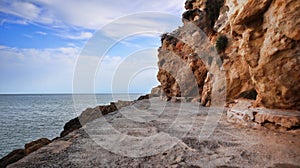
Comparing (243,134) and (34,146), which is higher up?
(243,134)

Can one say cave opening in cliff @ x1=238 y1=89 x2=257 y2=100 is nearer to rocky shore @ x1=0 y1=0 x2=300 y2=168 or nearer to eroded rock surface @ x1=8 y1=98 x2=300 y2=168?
rocky shore @ x1=0 y1=0 x2=300 y2=168

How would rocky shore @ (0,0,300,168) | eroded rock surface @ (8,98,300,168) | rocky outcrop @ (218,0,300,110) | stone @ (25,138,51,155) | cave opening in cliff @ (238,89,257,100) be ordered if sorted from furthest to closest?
1. cave opening in cliff @ (238,89,257,100)
2. stone @ (25,138,51,155)
3. rocky outcrop @ (218,0,300,110)
4. rocky shore @ (0,0,300,168)
5. eroded rock surface @ (8,98,300,168)

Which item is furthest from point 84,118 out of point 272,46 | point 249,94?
point 272,46

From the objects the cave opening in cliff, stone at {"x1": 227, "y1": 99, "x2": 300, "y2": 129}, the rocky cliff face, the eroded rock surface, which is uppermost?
the rocky cliff face

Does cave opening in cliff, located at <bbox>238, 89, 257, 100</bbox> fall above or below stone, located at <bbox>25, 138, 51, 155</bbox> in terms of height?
above

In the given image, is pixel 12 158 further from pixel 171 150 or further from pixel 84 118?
pixel 84 118

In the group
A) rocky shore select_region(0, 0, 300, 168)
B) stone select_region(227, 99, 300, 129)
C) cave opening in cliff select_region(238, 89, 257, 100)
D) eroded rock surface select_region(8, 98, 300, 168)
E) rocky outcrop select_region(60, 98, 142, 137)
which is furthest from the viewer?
rocky outcrop select_region(60, 98, 142, 137)

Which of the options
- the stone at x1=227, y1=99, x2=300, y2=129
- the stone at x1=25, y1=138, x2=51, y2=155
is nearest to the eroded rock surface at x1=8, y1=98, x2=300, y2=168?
the stone at x1=227, y1=99, x2=300, y2=129

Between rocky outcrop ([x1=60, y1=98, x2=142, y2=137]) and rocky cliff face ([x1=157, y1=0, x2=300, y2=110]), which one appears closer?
→ rocky cliff face ([x1=157, y1=0, x2=300, y2=110])

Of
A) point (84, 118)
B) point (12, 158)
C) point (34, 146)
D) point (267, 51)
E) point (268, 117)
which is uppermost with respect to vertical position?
point (267, 51)

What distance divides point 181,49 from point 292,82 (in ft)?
47.3

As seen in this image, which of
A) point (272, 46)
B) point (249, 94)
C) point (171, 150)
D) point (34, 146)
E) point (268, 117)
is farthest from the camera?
point (249, 94)

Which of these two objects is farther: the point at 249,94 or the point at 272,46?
the point at 249,94

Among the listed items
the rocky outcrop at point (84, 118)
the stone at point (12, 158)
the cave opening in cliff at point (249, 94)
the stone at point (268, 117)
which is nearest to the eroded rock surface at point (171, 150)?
the stone at point (268, 117)
